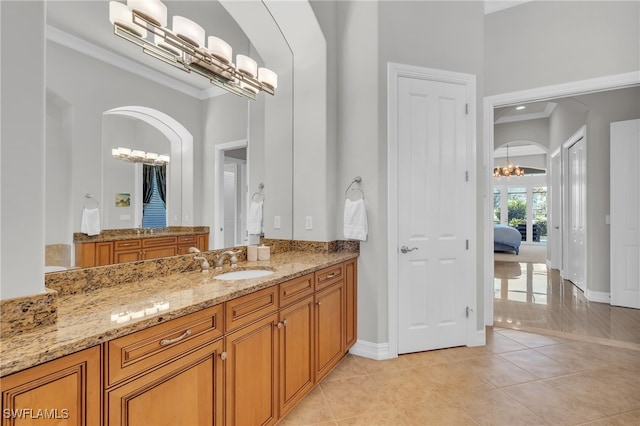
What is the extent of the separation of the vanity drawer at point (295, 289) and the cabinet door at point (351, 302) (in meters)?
0.60

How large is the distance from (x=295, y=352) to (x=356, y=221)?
118 cm

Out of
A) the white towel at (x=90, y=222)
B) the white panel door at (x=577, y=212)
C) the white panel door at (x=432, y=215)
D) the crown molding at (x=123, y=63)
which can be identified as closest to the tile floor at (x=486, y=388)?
the white panel door at (x=432, y=215)

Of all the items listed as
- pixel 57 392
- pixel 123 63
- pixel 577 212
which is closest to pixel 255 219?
pixel 123 63

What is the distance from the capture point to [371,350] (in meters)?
2.67

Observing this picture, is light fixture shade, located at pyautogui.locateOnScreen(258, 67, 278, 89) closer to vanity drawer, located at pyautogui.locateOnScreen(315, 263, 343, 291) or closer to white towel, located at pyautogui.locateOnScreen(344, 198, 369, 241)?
white towel, located at pyautogui.locateOnScreen(344, 198, 369, 241)

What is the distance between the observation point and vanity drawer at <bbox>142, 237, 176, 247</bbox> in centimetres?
173

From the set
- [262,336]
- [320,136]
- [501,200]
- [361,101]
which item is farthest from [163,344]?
[501,200]

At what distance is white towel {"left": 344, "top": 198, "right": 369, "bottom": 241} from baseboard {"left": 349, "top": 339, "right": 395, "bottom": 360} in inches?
35.3

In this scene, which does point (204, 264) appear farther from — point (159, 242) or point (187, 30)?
point (187, 30)

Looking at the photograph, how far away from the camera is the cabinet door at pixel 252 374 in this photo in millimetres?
1385

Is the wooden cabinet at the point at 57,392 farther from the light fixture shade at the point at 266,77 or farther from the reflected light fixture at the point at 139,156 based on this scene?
the light fixture shade at the point at 266,77

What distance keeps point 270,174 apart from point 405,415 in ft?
6.62

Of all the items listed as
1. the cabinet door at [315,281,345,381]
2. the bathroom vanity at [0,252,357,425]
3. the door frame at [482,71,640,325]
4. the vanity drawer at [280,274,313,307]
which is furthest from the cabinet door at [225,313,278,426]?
the door frame at [482,71,640,325]

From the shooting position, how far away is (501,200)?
35.4ft
